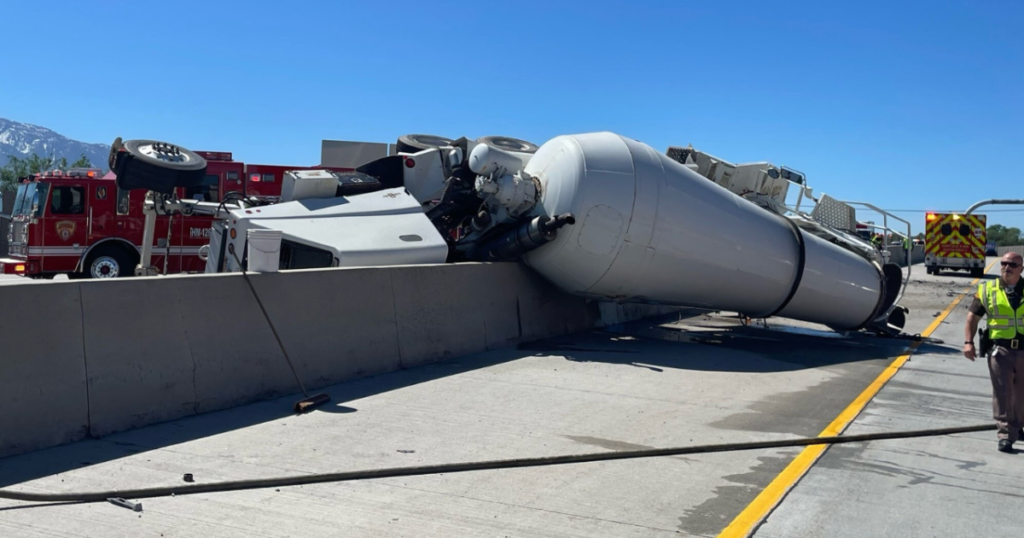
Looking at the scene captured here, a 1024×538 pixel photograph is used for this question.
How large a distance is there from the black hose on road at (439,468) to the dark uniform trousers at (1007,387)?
546 millimetres

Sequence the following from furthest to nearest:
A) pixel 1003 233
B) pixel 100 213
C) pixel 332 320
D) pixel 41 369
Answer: pixel 1003 233
pixel 100 213
pixel 332 320
pixel 41 369

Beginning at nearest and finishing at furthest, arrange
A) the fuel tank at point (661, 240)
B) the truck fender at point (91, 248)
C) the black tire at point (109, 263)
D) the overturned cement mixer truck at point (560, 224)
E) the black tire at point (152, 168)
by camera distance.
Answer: the black tire at point (152, 168), the overturned cement mixer truck at point (560, 224), the fuel tank at point (661, 240), the truck fender at point (91, 248), the black tire at point (109, 263)

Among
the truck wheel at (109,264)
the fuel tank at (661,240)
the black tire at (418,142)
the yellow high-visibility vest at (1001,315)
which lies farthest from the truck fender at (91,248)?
the yellow high-visibility vest at (1001,315)

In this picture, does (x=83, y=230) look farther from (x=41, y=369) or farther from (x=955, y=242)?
(x=955, y=242)

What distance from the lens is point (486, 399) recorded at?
8273 millimetres

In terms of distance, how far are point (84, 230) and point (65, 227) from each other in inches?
16.7

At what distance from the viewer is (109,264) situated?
71.5 feet

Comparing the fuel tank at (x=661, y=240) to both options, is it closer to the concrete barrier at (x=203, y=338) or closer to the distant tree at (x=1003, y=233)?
the concrete barrier at (x=203, y=338)

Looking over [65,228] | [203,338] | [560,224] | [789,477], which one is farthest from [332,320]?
[65,228]

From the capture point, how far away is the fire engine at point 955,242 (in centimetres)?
4200

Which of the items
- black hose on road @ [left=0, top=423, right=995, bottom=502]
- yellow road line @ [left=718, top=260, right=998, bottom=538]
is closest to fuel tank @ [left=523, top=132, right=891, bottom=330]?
yellow road line @ [left=718, top=260, right=998, bottom=538]

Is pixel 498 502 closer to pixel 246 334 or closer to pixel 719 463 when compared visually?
pixel 719 463

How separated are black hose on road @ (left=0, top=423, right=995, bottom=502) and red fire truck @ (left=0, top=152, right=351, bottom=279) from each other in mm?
16944

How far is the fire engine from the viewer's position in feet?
138
